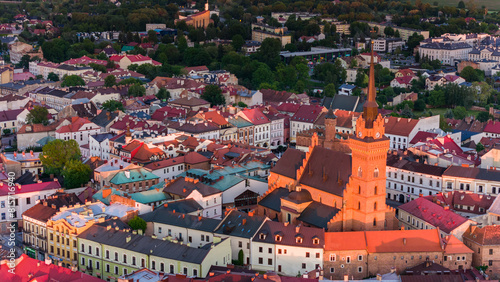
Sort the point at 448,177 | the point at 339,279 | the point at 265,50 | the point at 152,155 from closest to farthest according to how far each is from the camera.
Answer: the point at 339,279 → the point at 448,177 → the point at 152,155 → the point at 265,50

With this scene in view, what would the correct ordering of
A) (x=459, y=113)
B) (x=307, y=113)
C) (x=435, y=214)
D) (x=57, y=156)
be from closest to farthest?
(x=435, y=214) < (x=57, y=156) < (x=307, y=113) < (x=459, y=113)

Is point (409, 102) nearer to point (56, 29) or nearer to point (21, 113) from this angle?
point (21, 113)

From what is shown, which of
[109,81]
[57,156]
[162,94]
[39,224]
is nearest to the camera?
[39,224]

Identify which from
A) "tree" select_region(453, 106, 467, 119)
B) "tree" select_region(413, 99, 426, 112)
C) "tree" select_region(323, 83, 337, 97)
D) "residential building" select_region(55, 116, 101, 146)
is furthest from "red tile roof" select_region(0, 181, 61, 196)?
"tree" select_region(413, 99, 426, 112)

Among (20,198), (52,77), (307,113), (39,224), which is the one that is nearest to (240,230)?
(39,224)

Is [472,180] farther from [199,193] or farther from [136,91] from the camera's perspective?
[136,91]

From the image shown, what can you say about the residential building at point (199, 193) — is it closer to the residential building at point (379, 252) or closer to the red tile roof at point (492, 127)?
the residential building at point (379, 252)

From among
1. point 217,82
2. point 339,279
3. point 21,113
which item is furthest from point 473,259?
point 217,82
